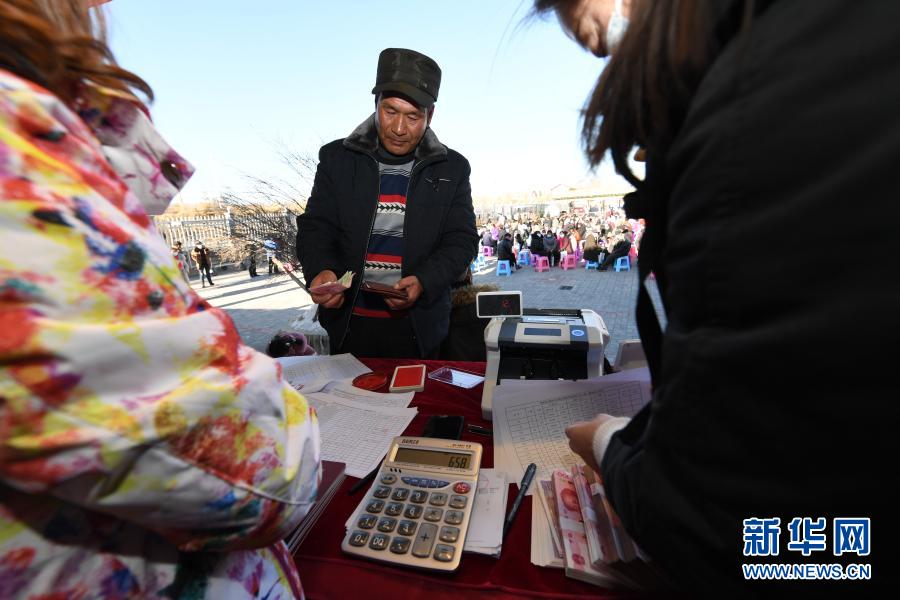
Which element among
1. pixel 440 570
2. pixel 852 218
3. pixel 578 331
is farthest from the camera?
pixel 578 331

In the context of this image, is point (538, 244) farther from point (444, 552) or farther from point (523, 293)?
point (444, 552)

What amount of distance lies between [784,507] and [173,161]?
2.48 feet

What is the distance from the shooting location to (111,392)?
352 millimetres

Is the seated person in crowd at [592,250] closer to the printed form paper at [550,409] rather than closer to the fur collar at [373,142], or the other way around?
the fur collar at [373,142]

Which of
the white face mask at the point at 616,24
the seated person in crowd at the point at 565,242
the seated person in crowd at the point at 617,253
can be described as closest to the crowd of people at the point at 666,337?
the white face mask at the point at 616,24

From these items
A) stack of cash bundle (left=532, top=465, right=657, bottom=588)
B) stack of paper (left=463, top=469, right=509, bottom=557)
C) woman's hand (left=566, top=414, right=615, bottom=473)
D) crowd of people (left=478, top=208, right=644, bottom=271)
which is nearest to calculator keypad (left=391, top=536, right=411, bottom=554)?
stack of paper (left=463, top=469, right=509, bottom=557)

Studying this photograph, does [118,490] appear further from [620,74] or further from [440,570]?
[620,74]

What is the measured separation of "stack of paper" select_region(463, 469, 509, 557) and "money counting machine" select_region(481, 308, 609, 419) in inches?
13.0

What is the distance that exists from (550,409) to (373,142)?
1.60m

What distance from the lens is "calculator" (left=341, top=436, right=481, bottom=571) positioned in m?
0.73

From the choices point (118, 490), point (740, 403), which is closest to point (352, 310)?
point (118, 490)

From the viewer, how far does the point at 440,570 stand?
0.71 m

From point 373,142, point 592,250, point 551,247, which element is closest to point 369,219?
point 373,142

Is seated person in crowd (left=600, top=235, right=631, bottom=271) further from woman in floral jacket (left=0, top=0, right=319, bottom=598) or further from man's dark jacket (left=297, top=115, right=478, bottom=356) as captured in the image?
woman in floral jacket (left=0, top=0, right=319, bottom=598)
